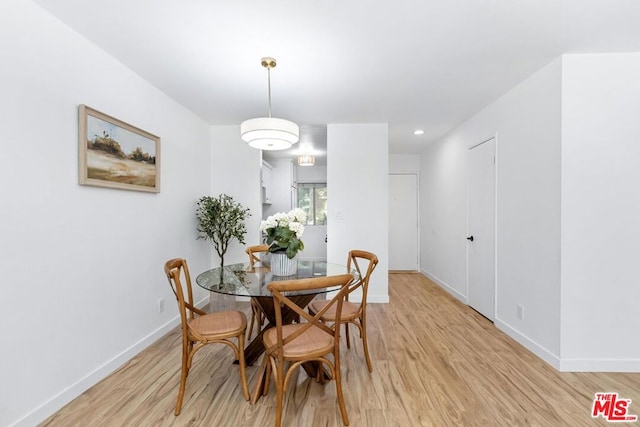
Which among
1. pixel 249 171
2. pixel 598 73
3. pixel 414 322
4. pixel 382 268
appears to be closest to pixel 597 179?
pixel 598 73

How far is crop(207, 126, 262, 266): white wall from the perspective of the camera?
162 inches

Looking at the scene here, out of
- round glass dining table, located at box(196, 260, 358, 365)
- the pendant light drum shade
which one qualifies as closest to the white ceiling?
the pendant light drum shade

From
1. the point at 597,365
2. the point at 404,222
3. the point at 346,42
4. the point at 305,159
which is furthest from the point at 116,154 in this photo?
the point at 404,222

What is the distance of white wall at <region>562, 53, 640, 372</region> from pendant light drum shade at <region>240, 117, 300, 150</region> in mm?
2175

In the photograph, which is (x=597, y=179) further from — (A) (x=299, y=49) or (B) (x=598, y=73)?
(A) (x=299, y=49)

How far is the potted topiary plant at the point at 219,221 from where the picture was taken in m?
3.62

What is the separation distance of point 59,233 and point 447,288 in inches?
184

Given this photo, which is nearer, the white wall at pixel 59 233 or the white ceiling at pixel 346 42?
the white wall at pixel 59 233

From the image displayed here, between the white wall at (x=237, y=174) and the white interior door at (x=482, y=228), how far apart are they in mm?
2865

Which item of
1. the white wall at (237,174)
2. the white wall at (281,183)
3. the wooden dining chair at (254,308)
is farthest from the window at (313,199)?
the wooden dining chair at (254,308)

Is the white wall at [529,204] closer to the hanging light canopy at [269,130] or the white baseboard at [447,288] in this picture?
the white baseboard at [447,288]

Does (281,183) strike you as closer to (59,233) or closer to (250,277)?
(250,277)

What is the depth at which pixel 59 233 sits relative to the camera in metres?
1.87

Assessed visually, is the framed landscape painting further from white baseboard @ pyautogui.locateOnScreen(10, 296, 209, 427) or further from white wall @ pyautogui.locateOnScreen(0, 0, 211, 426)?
white baseboard @ pyautogui.locateOnScreen(10, 296, 209, 427)
